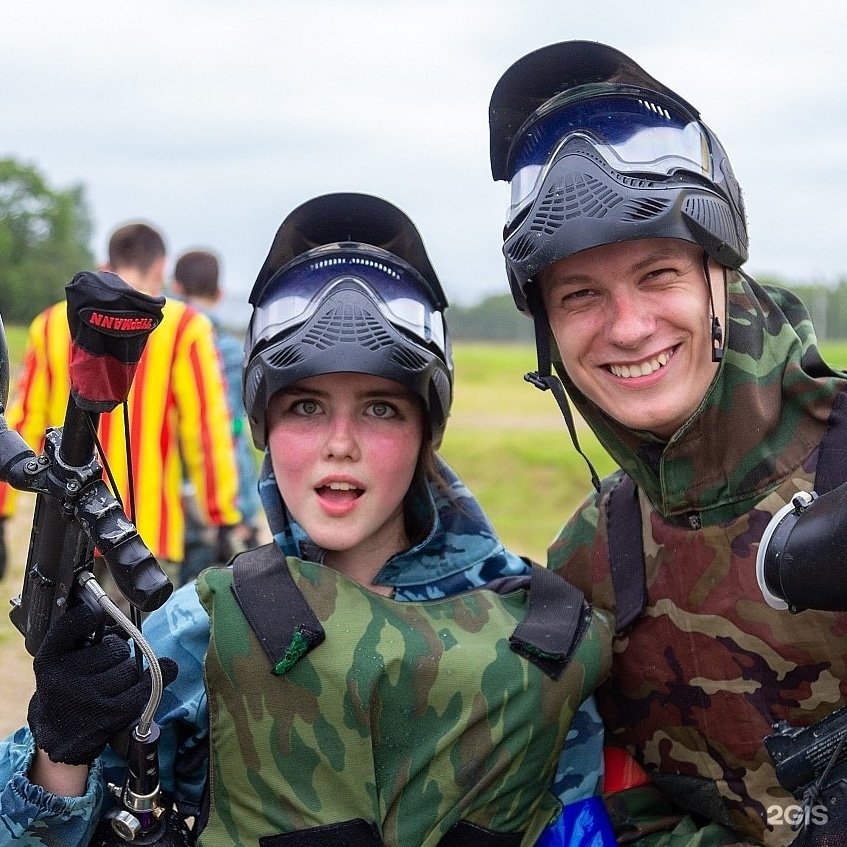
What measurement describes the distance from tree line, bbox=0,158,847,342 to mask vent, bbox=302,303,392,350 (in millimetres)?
40334

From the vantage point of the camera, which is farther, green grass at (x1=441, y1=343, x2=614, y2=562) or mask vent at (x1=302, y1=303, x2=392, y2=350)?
green grass at (x1=441, y1=343, x2=614, y2=562)

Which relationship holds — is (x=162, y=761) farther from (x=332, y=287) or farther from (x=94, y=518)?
(x=332, y=287)

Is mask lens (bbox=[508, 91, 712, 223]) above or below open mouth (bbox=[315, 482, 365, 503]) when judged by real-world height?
above

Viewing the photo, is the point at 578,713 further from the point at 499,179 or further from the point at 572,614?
the point at 499,179

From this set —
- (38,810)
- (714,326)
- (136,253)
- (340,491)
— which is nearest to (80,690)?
(38,810)

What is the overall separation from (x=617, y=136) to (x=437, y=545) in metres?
1.21

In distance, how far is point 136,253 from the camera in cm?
761

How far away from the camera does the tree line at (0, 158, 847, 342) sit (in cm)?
4581

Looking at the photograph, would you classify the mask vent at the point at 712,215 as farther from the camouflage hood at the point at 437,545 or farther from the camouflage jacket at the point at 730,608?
the camouflage hood at the point at 437,545

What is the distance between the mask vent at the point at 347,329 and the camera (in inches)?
113

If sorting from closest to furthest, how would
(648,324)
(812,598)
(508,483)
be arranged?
(812,598) < (648,324) < (508,483)

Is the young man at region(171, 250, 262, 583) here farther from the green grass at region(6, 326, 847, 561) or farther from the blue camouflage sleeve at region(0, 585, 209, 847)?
the blue camouflage sleeve at region(0, 585, 209, 847)

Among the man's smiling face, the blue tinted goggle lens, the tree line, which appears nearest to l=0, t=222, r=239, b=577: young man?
the blue tinted goggle lens

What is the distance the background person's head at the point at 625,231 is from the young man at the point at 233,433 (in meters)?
4.20
